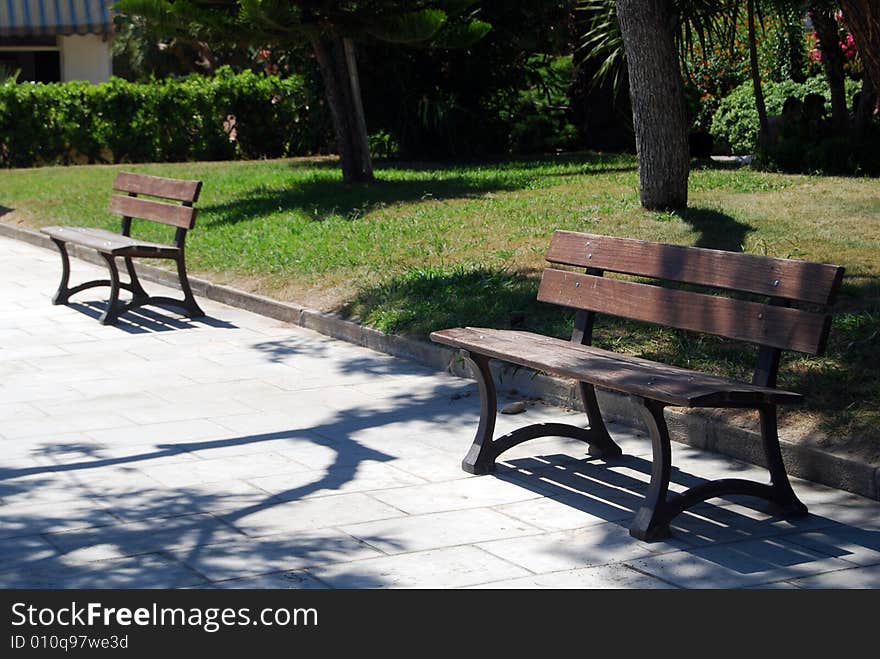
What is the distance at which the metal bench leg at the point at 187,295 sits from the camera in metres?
10.3

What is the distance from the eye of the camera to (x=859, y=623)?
428 centimetres

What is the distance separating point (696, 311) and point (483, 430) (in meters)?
1.19

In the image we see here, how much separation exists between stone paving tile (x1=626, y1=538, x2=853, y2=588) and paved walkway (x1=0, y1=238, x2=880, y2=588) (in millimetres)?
12

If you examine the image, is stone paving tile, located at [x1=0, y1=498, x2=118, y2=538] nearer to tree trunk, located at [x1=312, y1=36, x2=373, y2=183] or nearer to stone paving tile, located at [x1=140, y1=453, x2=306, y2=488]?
stone paving tile, located at [x1=140, y1=453, x2=306, y2=488]

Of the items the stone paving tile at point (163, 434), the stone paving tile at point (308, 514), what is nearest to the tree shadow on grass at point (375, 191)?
the stone paving tile at point (163, 434)

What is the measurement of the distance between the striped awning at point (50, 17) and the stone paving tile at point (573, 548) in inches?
1021

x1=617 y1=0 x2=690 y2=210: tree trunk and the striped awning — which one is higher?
the striped awning

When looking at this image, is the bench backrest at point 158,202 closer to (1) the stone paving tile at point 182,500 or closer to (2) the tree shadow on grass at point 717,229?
(2) the tree shadow on grass at point 717,229

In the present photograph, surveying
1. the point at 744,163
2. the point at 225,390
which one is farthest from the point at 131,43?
the point at 225,390

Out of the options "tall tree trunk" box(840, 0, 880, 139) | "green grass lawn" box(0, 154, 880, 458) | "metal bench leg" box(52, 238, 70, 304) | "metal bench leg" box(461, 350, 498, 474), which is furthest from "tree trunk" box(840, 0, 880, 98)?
"metal bench leg" box(52, 238, 70, 304)

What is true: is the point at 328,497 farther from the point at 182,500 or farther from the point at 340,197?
the point at 340,197

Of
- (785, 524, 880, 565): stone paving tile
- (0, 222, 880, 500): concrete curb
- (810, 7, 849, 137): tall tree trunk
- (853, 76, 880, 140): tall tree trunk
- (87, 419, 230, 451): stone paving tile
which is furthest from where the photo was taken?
(810, 7, 849, 137): tall tree trunk

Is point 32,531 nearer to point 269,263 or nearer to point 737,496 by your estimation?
point 737,496

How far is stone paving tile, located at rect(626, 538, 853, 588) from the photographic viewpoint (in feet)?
15.4
